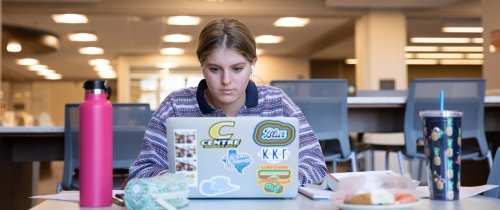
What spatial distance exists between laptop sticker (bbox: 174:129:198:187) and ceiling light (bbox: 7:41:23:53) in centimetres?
809

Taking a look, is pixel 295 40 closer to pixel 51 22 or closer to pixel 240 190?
pixel 51 22

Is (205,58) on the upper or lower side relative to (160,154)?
upper

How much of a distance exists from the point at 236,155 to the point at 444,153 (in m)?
0.38

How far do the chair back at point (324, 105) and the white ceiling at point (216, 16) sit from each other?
10.9ft

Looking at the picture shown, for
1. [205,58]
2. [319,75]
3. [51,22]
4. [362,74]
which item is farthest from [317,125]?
[319,75]

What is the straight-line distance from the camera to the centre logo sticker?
1.08 metres

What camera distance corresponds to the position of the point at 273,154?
3.56 ft

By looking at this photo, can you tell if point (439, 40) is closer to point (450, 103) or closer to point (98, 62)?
point (450, 103)

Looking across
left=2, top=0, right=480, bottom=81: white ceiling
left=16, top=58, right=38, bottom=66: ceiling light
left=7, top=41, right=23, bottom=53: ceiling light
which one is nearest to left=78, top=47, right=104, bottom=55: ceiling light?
left=2, top=0, right=480, bottom=81: white ceiling

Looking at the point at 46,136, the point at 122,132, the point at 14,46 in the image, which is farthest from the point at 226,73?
the point at 14,46

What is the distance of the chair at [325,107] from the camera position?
12.0 feet

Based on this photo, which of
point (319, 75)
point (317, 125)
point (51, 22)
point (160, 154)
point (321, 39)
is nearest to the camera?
point (160, 154)

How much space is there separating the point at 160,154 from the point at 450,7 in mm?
6574

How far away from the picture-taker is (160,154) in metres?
1.47
